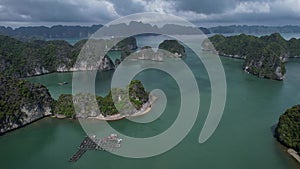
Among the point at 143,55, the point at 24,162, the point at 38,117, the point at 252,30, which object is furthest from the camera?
the point at 252,30

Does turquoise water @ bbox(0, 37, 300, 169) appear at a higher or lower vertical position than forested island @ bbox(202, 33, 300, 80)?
lower

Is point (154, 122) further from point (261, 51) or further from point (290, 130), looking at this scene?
point (261, 51)

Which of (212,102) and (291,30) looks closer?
(212,102)

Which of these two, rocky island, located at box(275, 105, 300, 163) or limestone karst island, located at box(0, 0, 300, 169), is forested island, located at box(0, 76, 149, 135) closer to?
limestone karst island, located at box(0, 0, 300, 169)

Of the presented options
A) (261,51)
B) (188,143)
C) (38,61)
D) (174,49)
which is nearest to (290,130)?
(188,143)

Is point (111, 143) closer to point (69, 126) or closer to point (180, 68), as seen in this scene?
point (69, 126)

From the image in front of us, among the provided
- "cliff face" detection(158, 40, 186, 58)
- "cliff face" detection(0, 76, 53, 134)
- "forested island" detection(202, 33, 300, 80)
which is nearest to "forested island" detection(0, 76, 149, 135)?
"cliff face" detection(0, 76, 53, 134)

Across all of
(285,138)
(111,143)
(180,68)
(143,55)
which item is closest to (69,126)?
(111,143)
